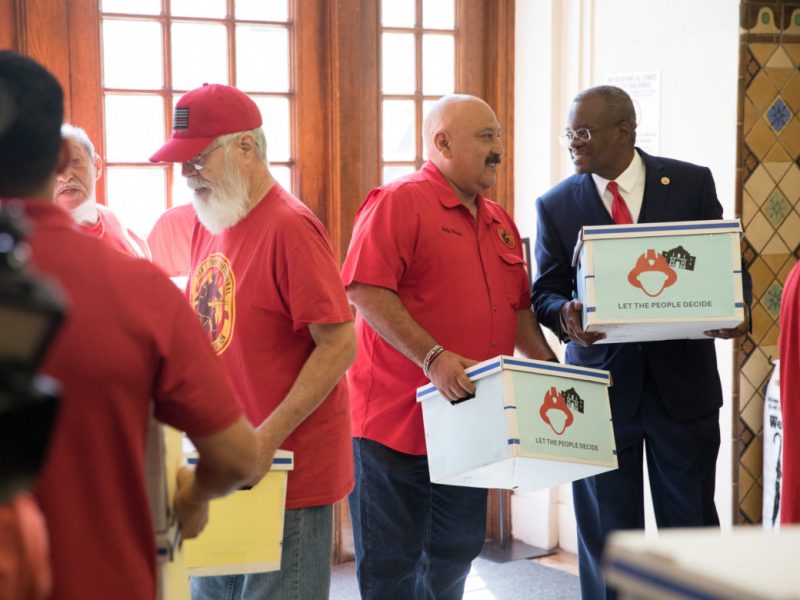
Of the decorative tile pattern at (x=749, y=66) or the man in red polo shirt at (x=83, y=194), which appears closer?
the man in red polo shirt at (x=83, y=194)

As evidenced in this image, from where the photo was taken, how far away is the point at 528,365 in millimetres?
2457

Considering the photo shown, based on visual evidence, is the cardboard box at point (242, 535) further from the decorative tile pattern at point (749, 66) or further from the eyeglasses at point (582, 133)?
the decorative tile pattern at point (749, 66)

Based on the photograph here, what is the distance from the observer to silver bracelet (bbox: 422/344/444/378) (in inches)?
104

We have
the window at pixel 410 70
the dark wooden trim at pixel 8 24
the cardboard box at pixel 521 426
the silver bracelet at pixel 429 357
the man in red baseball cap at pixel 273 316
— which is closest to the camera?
the man in red baseball cap at pixel 273 316

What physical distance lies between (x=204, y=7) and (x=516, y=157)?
1.40m

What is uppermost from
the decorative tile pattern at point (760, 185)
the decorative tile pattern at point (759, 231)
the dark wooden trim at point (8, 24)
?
the dark wooden trim at point (8, 24)

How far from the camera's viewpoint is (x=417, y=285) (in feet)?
9.14

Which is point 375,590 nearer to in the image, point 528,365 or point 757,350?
point 528,365

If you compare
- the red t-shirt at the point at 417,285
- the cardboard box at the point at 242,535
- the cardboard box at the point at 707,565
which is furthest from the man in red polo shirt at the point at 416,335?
the cardboard box at the point at 707,565

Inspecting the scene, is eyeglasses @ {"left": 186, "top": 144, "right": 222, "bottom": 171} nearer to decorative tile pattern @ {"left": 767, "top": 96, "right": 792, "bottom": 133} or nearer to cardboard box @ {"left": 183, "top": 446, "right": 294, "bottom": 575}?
cardboard box @ {"left": 183, "top": 446, "right": 294, "bottom": 575}

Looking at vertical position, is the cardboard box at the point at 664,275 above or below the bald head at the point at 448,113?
below

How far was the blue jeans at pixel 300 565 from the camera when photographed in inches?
85.6

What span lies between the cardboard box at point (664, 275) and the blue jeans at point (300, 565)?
33.4 inches

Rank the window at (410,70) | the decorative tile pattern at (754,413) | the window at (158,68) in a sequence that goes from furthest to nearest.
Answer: the window at (410,70) < the window at (158,68) < the decorative tile pattern at (754,413)
